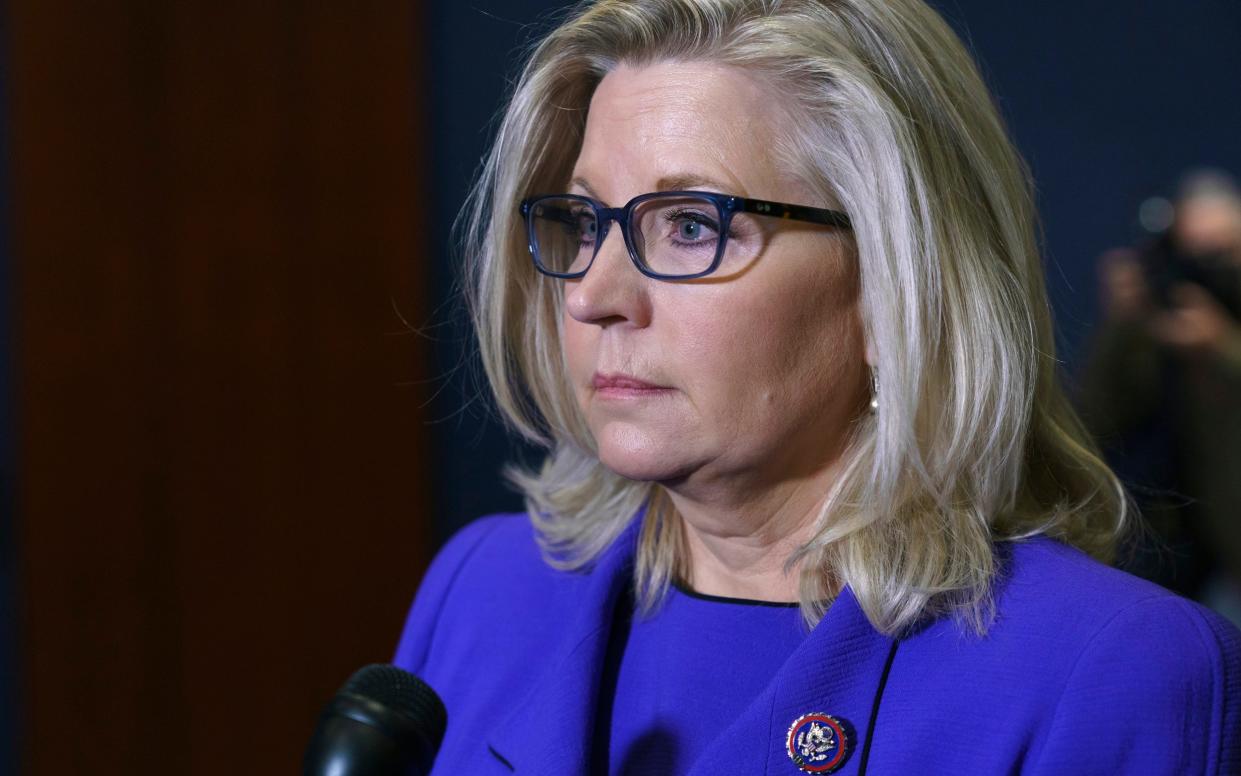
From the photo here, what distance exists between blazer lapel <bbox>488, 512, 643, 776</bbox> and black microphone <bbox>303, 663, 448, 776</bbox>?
0.25 m

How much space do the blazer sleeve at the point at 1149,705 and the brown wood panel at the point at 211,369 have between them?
5.54 feet

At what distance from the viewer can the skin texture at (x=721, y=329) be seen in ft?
3.59

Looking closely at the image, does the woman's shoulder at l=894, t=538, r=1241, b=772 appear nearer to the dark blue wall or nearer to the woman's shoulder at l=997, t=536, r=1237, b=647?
the woman's shoulder at l=997, t=536, r=1237, b=647

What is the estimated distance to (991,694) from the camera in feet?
3.27

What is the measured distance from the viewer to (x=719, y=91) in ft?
3.66

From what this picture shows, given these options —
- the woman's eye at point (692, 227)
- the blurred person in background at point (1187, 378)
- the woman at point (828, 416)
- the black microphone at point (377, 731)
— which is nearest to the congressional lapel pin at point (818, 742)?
the woman at point (828, 416)

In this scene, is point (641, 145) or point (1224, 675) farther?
point (641, 145)

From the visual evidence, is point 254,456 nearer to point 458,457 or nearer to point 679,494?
point 458,457

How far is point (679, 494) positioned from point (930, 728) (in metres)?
0.32

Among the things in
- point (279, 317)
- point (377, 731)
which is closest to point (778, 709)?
point (377, 731)

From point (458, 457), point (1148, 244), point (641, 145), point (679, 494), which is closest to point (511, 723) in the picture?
point (679, 494)

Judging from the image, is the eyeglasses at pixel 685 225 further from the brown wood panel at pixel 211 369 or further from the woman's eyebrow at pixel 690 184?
the brown wood panel at pixel 211 369

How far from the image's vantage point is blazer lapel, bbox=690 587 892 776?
1.04 metres

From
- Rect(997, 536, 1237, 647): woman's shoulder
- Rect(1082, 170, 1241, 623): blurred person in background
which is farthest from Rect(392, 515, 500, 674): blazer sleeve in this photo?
Rect(1082, 170, 1241, 623): blurred person in background
